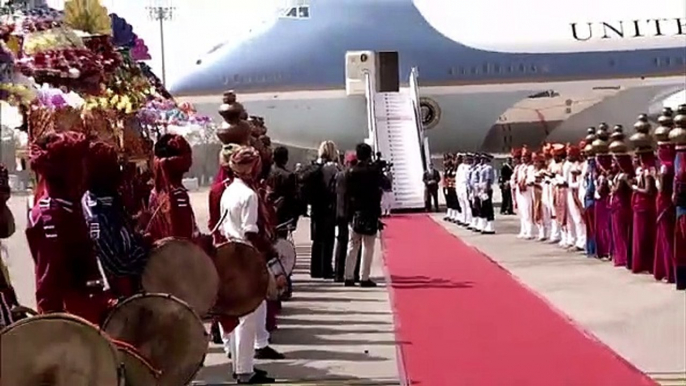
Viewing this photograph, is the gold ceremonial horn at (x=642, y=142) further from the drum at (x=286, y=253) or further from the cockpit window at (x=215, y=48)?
the cockpit window at (x=215, y=48)

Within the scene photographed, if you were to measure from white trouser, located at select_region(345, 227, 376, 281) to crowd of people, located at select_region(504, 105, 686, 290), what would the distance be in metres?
2.71

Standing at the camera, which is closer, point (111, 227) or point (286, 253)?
point (111, 227)

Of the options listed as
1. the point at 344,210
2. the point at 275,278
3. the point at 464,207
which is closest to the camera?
the point at 275,278

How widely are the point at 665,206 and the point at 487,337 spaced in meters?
3.14

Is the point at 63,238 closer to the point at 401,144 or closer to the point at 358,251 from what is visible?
the point at 358,251

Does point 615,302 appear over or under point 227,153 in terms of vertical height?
under

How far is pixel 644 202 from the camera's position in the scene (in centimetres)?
1159

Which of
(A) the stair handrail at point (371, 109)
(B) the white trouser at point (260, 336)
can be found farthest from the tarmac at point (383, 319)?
(A) the stair handrail at point (371, 109)

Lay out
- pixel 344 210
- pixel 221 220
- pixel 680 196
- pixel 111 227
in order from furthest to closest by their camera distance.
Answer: pixel 344 210 < pixel 680 196 < pixel 221 220 < pixel 111 227

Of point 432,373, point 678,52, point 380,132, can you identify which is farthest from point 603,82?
point 432,373

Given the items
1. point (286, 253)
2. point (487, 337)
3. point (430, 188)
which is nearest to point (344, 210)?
point (286, 253)

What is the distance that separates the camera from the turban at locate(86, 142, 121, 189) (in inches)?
215

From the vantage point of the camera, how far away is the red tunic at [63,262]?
15.7 feet

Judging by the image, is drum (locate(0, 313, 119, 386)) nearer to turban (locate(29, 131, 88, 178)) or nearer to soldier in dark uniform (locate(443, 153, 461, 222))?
turban (locate(29, 131, 88, 178))
